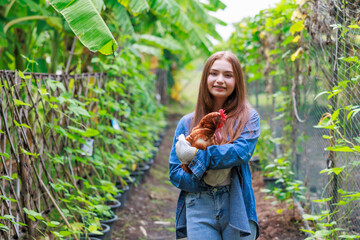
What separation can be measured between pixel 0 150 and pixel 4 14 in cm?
433

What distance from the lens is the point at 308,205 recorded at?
5.21 m

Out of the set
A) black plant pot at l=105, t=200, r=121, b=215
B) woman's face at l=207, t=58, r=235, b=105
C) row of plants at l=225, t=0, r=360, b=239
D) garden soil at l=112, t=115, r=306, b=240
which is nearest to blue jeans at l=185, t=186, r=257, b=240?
woman's face at l=207, t=58, r=235, b=105

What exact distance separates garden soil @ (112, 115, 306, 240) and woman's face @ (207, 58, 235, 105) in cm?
231

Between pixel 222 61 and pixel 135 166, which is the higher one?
pixel 222 61

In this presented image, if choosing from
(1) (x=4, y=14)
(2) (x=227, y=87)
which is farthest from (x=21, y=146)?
(1) (x=4, y=14)

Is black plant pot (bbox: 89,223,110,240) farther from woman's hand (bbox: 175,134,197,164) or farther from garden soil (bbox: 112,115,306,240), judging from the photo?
woman's hand (bbox: 175,134,197,164)

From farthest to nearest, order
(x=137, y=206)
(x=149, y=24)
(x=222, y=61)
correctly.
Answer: (x=149, y=24)
(x=137, y=206)
(x=222, y=61)

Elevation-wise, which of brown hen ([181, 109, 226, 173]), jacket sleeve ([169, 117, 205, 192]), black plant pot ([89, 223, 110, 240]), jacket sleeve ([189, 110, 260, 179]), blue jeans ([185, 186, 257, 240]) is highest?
brown hen ([181, 109, 226, 173])

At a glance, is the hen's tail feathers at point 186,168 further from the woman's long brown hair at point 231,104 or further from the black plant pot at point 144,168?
the black plant pot at point 144,168

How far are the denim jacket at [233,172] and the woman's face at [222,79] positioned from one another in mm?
223

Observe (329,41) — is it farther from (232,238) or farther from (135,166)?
(135,166)

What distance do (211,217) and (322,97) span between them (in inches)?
86.3

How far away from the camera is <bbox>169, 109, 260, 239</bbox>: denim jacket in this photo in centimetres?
250

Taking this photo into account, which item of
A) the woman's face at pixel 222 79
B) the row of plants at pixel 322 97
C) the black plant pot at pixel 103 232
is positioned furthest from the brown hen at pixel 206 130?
the black plant pot at pixel 103 232
